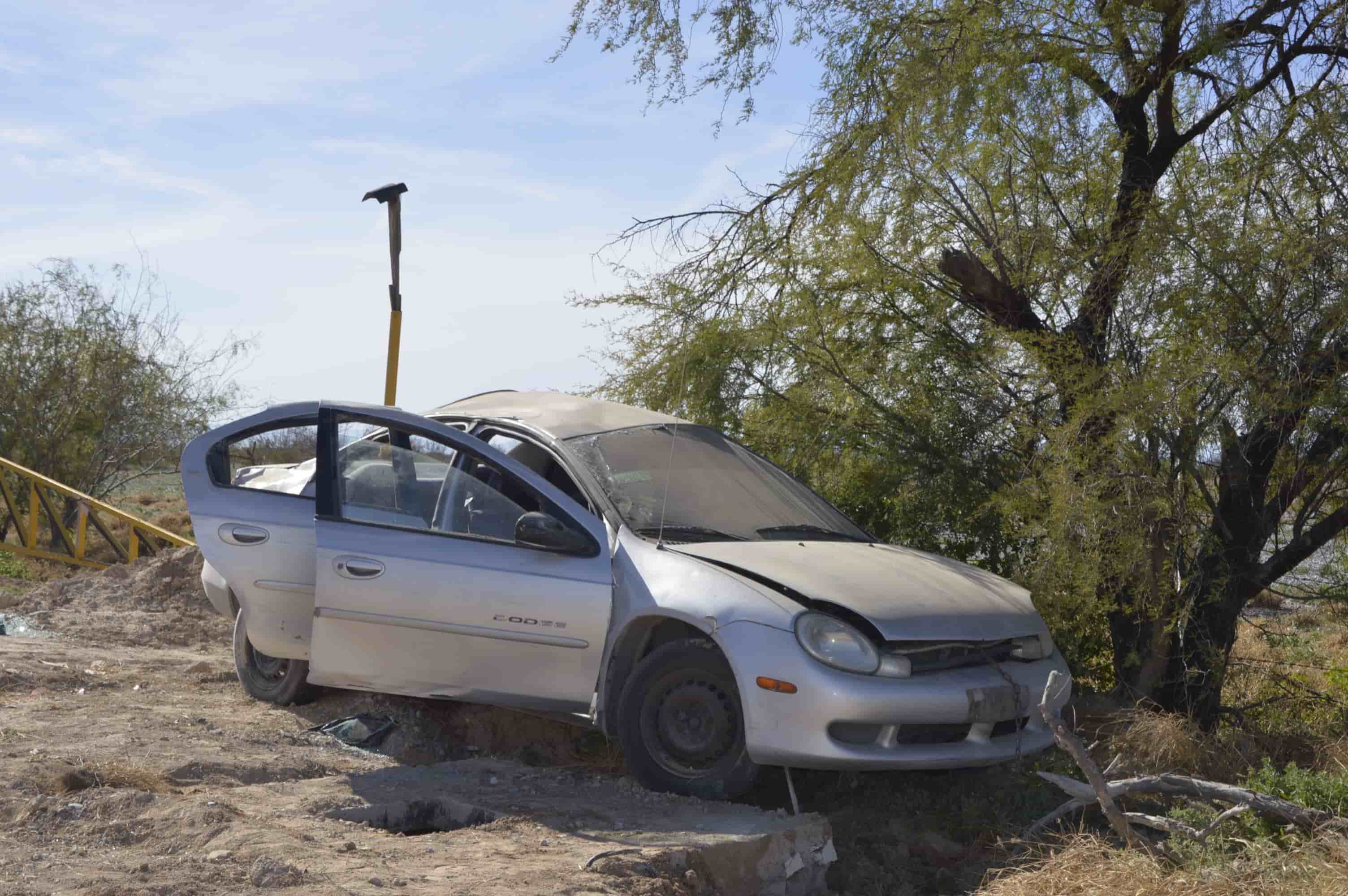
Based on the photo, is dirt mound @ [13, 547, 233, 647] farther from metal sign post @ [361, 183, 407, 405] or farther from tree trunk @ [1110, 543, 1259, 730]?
tree trunk @ [1110, 543, 1259, 730]

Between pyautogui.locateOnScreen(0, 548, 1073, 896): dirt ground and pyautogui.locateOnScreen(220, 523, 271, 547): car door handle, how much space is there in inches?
38.5

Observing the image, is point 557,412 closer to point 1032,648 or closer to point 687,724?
point 687,724

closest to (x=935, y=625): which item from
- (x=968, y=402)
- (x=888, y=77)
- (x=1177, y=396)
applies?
(x=1177, y=396)

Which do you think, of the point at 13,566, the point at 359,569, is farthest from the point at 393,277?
the point at 13,566

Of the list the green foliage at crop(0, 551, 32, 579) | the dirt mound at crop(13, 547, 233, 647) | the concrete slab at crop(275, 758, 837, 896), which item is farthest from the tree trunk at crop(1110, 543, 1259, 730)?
the green foliage at crop(0, 551, 32, 579)

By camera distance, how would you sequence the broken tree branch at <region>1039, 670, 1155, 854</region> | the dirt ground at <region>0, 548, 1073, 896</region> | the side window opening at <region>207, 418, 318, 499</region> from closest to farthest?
the dirt ground at <region>0, 548, 1073, 896</region>
the broken tree branch at <region>1039, 670, 1155, 854</region>
the side window opening at <region>207, 418, 318, 499</region>

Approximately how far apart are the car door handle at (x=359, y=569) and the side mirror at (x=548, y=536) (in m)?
Answer: 0.74

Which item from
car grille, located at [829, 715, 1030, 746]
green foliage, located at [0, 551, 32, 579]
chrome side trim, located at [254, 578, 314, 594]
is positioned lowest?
green foliage, located at [0, 551, 32, 579]

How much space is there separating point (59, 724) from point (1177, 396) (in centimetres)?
659

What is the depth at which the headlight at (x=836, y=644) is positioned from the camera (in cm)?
502

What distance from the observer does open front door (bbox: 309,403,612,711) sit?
18.5 ft

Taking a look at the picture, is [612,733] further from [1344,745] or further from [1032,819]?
[1344,745]

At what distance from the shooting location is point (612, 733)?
18.3ft

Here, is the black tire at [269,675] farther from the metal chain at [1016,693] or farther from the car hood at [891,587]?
the metal chain at [1016,693]
